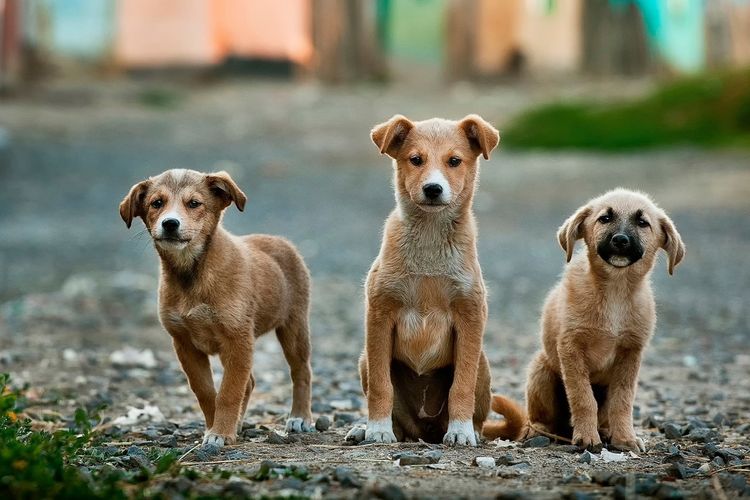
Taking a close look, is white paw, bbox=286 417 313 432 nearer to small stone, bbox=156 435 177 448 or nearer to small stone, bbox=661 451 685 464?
small stone, bbox=156 435 177 448

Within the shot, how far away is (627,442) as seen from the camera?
620 centimetres

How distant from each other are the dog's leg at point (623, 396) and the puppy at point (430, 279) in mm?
687

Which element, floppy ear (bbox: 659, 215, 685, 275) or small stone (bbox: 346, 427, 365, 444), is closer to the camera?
small stone (bbox: 346, 427, 365, 444)

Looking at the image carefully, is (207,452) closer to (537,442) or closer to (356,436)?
(356,436)

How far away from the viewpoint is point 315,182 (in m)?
20.2

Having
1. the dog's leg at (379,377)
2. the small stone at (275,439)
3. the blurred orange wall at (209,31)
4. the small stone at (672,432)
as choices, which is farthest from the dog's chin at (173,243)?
the blurred orange wall at (209,31)

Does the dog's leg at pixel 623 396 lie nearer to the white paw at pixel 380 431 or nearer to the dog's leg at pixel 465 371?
the dog's leg at pixel 465 371

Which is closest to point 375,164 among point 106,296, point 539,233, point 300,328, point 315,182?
point 315,182

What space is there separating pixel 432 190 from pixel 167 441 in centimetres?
192

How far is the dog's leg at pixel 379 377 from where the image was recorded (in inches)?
243

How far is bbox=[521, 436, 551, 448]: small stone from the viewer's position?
636 cm

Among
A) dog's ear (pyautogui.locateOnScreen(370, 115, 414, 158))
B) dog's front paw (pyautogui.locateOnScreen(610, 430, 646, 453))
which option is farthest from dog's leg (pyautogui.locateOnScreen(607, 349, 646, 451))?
dog's ear (pyautogui.locateOnScreen(370, 115, 414, 158))

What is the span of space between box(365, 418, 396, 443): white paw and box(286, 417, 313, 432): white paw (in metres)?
0.76

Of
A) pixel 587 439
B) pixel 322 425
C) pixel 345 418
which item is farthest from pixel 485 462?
pixel 345 418
